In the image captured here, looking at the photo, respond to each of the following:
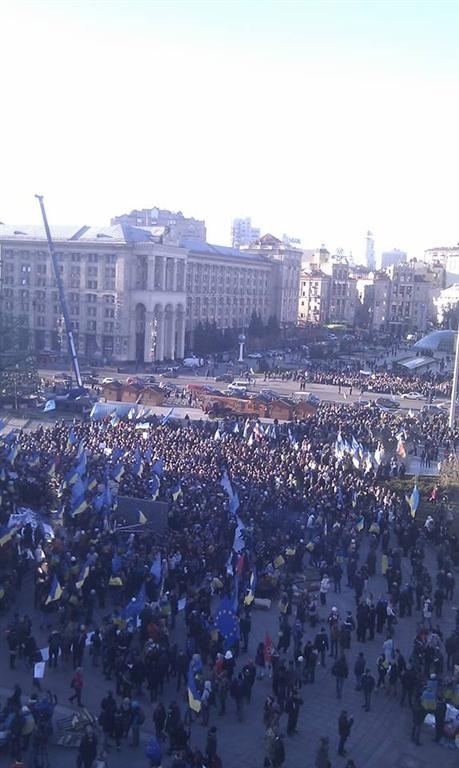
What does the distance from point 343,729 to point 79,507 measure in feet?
27.3

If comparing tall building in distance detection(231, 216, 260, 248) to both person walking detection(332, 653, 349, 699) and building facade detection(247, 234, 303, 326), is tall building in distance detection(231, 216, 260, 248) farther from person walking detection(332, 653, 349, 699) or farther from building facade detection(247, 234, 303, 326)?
person walking detection(332, 653, 349, 699)

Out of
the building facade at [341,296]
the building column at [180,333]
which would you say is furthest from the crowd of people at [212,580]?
the building facade at [341,296]

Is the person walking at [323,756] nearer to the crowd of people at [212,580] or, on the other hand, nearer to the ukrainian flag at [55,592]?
the crowd of people at [212,580]

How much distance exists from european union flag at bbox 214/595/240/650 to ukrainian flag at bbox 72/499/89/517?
571cm

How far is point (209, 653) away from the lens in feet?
39.2

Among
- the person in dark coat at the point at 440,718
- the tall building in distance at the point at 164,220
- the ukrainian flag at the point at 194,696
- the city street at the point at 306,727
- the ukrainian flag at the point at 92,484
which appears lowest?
the city street at the point at 306,727

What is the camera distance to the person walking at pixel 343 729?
9953mm

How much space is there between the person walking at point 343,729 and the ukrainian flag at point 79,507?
319 inches

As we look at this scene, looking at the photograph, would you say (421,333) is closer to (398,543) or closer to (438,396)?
(438,396)

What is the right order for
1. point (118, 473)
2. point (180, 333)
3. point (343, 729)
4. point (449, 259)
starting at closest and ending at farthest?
point (343, 729), point (118, 473), point (180, 333), point (449, 259)

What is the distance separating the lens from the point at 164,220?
111812 millimetres

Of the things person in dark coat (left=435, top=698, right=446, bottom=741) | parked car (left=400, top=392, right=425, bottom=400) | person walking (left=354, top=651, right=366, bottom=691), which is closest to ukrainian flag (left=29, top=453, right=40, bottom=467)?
person walking (left=354, top=651, right=366, bottom=691)

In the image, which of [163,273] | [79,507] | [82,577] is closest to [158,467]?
[79,507]

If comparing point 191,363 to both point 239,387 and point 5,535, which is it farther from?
point 5,535
